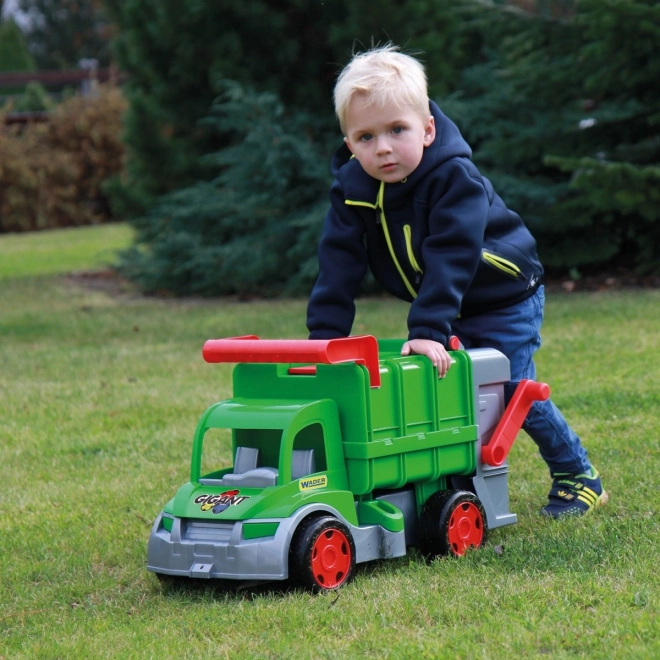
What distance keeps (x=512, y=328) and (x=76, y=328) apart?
6428 mm

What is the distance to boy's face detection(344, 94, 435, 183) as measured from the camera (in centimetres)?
354

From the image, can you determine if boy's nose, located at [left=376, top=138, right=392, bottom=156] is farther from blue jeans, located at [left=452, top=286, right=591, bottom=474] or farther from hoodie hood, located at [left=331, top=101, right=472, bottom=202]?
blue jeans, located at [left=452, top=286, right=591, bottom=474]

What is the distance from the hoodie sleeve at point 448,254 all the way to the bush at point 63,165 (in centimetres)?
1989

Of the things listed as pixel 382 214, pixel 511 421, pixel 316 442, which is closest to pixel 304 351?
pixel 316 442

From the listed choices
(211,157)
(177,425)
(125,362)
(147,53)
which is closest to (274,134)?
(211,157)

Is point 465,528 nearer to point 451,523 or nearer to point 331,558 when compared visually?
point 451,523

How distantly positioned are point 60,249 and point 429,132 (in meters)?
15.4

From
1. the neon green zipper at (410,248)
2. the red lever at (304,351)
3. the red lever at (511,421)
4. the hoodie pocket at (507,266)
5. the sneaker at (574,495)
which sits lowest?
the sneaker at (574,495)

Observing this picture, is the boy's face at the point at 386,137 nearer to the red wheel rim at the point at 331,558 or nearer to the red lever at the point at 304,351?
the red lever at the point at 304,351

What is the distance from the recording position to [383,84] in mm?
3518

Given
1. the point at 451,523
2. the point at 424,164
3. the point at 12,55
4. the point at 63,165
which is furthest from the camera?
the point at 12,55

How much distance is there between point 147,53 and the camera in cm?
1205

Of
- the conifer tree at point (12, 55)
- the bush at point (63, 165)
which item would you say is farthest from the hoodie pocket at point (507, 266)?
the conifer tree at point (12, 55)

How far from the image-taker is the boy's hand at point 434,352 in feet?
11.4
